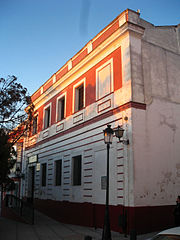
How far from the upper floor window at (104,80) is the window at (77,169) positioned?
378 cm

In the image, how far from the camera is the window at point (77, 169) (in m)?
14.0

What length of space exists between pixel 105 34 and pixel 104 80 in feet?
8.04

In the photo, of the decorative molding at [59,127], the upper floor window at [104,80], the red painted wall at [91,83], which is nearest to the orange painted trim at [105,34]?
the red painted wall at [91,83]

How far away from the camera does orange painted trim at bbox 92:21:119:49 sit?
1227 centimetres

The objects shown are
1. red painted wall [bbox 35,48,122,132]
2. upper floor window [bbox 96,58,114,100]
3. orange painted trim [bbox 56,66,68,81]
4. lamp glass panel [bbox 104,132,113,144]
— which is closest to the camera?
lamp glass panel [bbox 104,132,113,144]

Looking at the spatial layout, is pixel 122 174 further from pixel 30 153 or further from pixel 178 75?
pixel 30 153

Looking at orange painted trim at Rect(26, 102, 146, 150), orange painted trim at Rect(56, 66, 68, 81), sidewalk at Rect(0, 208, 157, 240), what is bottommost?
sidewalk at Rect(0, 208, 157, 240)

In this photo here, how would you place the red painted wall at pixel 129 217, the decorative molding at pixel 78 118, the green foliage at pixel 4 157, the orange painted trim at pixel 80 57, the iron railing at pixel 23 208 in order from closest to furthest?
the red painted wall at pixel 129 217, the green foliage at pixel 4 157, the iron railing at pixel 23 208, the decorative molding at pixel 78 118, the orange painted trim at pixel 80 57

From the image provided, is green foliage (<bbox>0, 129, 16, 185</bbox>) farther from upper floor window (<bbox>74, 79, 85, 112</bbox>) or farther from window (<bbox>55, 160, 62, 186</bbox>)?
upper floor window (<bbox>74, 79, 85, 112</bbox>)

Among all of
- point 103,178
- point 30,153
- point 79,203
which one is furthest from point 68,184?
point 30,153

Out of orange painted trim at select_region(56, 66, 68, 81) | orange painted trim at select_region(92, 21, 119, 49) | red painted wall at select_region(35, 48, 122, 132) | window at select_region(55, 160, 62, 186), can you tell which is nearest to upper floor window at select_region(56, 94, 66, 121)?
red painted wall at select_region(35, 48, 122, 132)

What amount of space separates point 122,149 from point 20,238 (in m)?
5.20

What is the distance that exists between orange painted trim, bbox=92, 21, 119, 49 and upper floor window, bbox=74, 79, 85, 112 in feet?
7.80

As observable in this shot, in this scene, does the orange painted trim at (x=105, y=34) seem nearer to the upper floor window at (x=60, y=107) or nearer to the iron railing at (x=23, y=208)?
the upper floor window at (x=60, y=107)
